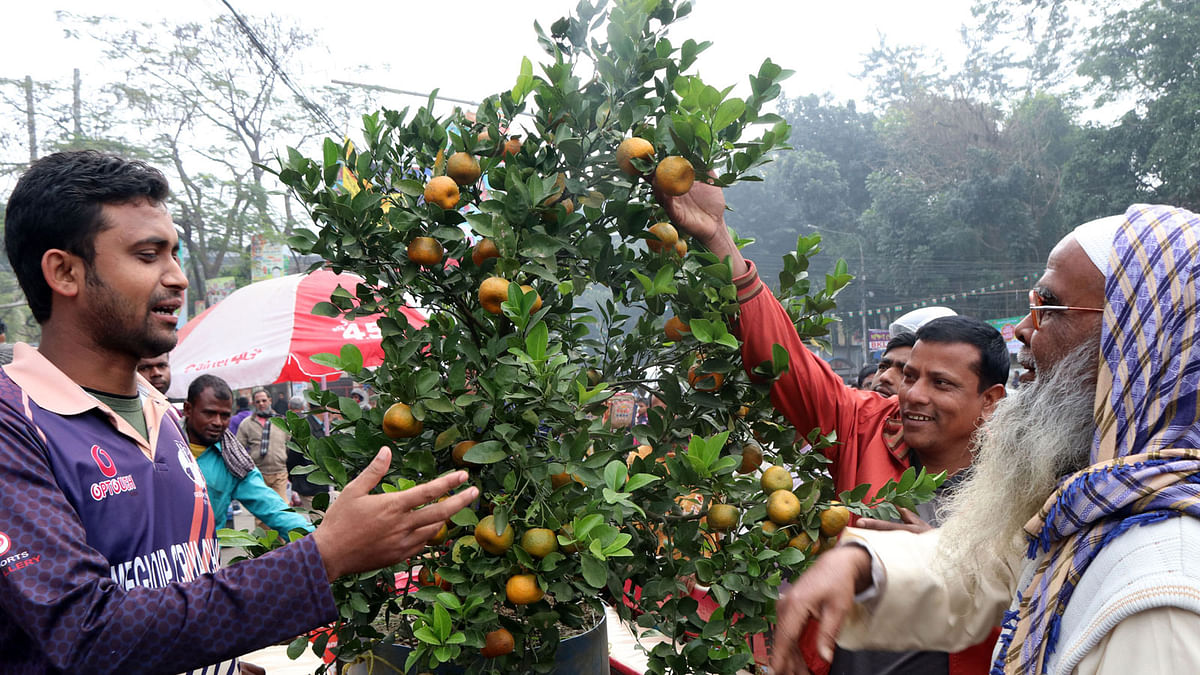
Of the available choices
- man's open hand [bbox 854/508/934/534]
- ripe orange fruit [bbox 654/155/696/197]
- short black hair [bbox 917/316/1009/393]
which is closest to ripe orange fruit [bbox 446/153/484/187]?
ripe orange fruit [bbox 654/155/696/197]

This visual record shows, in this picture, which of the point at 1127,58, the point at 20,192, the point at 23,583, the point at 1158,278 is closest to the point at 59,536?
the point at 23,583

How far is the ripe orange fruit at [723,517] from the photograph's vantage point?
167cm

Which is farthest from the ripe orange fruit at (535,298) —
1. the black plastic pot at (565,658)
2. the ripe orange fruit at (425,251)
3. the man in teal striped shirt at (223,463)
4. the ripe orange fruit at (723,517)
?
the man in teal striped shirt at (223,463)

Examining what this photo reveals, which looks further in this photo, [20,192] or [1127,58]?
[1127,58]

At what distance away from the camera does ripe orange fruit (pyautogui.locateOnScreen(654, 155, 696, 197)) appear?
1.63 metres

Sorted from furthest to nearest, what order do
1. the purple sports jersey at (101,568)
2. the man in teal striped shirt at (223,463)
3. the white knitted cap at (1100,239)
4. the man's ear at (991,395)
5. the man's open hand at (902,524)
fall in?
the man in teal striped shirt at (223,463) → the man's ear at (991,395) → the man's open hand at (902,524) → the white knitted cap at (1100,239) → the purple sports jersey at (101,568)

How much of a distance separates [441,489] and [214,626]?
0.42m

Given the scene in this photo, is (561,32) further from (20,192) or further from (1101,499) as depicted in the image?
(1101,499)

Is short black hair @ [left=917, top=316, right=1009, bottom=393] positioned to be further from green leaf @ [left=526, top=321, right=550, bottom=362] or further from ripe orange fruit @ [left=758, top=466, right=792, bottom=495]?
green leaf @ [left=526, top=321, right=550, bottom=362]

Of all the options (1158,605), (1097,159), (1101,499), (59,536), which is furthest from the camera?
(1097,159)

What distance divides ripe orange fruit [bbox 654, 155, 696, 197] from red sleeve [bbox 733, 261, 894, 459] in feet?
1.16

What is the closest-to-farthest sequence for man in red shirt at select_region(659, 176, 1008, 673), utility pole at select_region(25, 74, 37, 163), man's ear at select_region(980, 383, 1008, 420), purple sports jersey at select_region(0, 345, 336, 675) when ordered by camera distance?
purple sports jersey at select_region(0, 345, 336, 675)
man in red shirt at select_region(659, 176, 1008, 673)
man's ear at select_region(980, 383, 1008, 420)
utility pole at select_region(25, 74, 37, 163)

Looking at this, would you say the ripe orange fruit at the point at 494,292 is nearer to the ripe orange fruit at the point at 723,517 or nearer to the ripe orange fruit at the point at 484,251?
the ripe orange fruit at the point at 484,251

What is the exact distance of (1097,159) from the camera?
74.5ft
